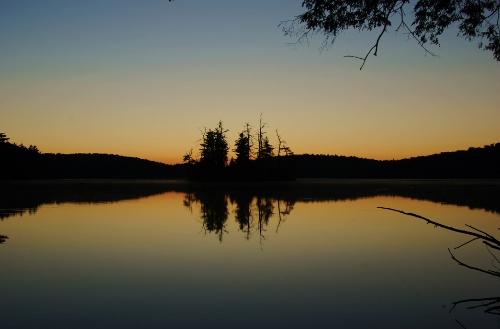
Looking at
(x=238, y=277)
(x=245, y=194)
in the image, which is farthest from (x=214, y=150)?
(x=238, y=277)

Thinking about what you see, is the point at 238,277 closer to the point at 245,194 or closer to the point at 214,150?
the point at 245,194

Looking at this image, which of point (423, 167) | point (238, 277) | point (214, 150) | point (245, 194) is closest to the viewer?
point (238, 277)

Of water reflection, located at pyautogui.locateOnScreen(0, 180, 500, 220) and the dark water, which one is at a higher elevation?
water reflection, located at pyautogui.locateOnScreen(0, 180, 500, 220)

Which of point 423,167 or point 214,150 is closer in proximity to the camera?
point 214,150

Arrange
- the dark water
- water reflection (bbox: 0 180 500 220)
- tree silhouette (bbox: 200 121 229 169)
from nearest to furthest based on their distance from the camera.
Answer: the dark water → water reflection (bbox: 0 180 500 220) → tree silhouette (bbox: 200 121 229 169)

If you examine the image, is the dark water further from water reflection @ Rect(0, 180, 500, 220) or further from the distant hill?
the distant hill

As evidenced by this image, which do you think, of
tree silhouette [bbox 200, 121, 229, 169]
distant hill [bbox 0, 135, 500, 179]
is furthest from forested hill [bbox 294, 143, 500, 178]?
tree silhouette [bbox 200, 121, 229, 169]

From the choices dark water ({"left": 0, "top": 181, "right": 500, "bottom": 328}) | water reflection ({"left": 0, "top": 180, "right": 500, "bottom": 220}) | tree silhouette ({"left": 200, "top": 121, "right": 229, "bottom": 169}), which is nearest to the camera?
dark water ({"left": 0, "top": 181, "right": 500, "bottom": 328})

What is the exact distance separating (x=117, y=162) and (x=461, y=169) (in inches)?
5358

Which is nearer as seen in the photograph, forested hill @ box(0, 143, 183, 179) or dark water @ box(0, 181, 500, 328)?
dark water @ box(0, 181, 500, 328)

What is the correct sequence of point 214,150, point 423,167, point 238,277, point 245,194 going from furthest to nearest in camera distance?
point 423,167, point 214,150, point 245,194, point 238,277

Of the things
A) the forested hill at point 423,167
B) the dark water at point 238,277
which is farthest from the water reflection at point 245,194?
the forested hill at point 423,167

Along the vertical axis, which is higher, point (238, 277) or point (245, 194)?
point (245, 194)

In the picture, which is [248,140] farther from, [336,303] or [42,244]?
[336,303]
